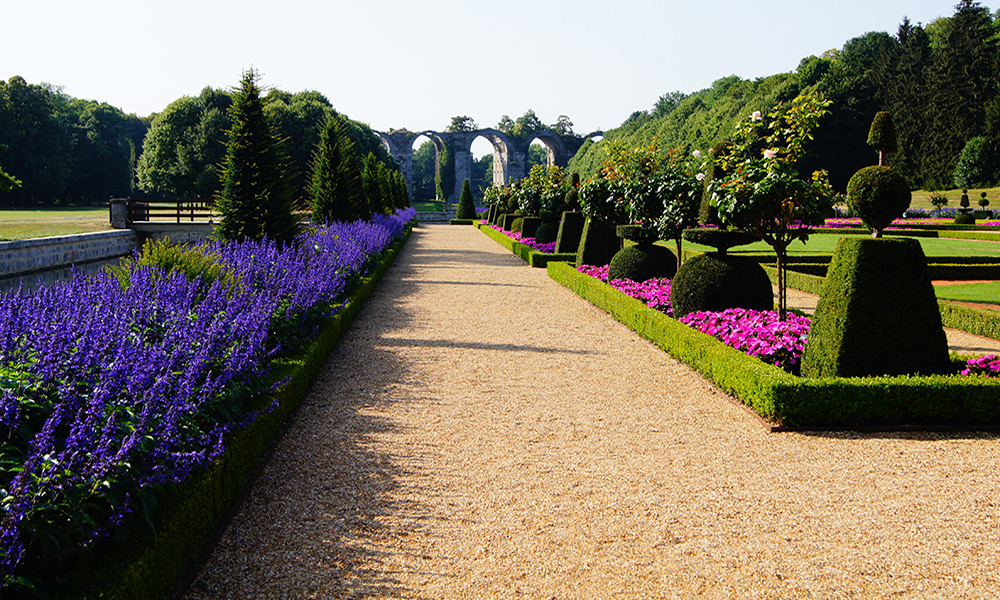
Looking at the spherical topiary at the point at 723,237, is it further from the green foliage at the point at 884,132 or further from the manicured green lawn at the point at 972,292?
the green foliage at the point at 884,132

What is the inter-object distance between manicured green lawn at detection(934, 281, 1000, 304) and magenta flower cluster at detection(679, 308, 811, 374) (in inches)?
172

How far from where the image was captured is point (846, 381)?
16.0ft

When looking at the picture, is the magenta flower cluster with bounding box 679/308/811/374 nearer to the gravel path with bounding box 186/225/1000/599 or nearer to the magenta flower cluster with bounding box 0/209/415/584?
the gravel path with bounding box 186/225/1000/599

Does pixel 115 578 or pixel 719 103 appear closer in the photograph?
pixel 115 578

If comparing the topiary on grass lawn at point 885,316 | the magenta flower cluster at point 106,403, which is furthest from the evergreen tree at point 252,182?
the topiary on grass lawn at point 885,316

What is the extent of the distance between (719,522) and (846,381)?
2.10m

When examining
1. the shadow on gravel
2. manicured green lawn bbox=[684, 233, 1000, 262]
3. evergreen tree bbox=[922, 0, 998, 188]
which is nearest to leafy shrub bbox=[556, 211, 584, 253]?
manicured green lawn bbox=[684, 233, 1000, 262]

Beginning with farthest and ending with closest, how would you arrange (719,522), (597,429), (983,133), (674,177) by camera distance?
1. (983,133)
2. (674,177)
3. (597,429)
4. (719,522)

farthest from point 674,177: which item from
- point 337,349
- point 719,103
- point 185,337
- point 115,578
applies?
point 719,103

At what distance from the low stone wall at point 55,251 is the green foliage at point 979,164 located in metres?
45.2

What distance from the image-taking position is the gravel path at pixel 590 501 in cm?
290

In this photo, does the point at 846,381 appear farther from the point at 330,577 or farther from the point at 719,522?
the point at 330,577

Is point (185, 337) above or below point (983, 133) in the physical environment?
below

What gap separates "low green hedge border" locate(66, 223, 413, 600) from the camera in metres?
2.28
